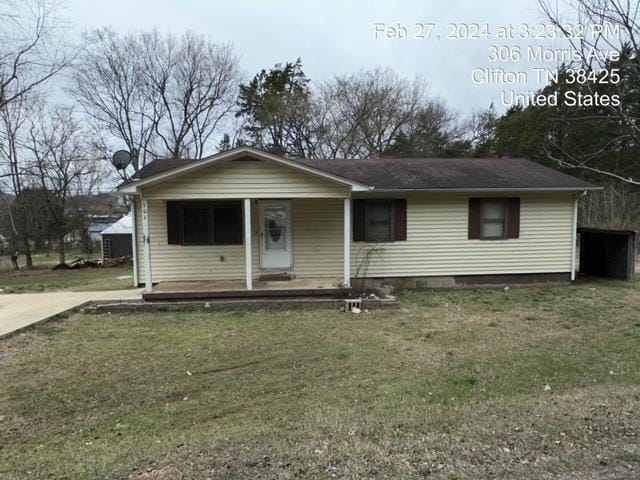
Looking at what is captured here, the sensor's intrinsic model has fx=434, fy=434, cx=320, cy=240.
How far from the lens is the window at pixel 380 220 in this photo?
9.74 metres

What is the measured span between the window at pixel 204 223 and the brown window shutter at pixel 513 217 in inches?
244

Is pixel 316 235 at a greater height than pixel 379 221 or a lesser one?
lesser

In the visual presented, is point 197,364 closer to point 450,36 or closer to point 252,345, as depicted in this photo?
point 252,345

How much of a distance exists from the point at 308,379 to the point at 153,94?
28.5 m

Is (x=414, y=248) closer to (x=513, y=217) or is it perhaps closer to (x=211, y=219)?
(x=513, y=217)

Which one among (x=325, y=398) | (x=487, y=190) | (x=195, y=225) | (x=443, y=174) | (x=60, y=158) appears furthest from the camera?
(x=60, y=158)

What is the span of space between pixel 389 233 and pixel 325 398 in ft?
20.9

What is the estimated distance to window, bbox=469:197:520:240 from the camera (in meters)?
10.0

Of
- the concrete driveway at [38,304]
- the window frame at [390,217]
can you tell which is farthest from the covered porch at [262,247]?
the concrete driveway at [38,304]

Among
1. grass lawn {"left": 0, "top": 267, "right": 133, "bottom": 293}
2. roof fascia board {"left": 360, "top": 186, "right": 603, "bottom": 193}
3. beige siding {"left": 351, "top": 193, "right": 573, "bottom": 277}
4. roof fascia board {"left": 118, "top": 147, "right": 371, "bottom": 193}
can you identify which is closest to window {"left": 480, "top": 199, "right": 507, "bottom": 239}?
beige siding {"left": 351, "top": 193, "right": 573, "bottom": 277}

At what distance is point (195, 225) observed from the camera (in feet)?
31.1

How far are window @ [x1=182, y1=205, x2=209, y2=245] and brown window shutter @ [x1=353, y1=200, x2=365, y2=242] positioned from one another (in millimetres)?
3257

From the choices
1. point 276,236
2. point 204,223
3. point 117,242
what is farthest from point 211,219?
point 117,242

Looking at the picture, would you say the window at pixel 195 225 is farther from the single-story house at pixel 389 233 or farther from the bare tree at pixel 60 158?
the bare tree at pixel 60 158
